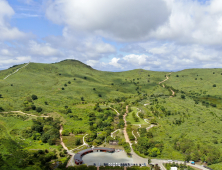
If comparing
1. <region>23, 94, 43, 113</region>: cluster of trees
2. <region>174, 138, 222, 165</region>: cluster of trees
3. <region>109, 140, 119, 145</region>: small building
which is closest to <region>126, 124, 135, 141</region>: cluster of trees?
<region>109, 140, 119, 145</region>: small building

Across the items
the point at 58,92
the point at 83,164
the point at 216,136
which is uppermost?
the point at 58,92

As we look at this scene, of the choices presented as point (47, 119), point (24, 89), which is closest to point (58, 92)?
point (24, 89)

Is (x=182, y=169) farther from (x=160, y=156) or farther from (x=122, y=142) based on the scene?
(x=122, y=142)

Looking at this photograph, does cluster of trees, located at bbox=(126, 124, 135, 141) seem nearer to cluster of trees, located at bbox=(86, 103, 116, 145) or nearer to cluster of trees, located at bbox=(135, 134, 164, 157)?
cluster of trees, located at bbox=(135, 134, 164, 157)

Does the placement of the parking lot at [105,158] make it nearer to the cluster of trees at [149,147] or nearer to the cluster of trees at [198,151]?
the cluster of trees at [149,147]

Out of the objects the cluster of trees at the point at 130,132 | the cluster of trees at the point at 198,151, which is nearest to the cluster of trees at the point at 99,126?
the cluster of trees at the point at 130,132

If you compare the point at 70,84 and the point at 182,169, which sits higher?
the point at 70,84
